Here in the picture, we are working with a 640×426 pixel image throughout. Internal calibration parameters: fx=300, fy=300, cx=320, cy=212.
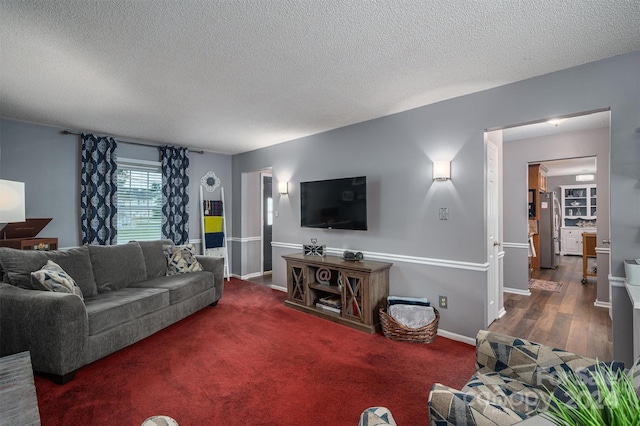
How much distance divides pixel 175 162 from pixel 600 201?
21.0 feet

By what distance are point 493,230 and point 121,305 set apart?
3.98 metres

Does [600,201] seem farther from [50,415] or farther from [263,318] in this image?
[50,415]

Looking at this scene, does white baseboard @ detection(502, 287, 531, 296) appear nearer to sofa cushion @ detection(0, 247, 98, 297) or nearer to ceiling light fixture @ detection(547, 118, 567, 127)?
ceiling light fixture @ detection(547, 118, 567, 127)

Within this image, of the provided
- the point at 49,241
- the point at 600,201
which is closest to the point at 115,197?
the point at 49,241

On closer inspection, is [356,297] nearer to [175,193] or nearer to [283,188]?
[283,188]

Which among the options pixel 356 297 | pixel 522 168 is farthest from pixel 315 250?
pixel 522 168

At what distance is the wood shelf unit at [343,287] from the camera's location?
3.29 metres

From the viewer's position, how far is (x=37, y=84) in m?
2.70

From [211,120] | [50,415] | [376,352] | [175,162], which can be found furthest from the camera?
[175,162]

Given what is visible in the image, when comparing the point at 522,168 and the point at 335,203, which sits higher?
the point at 522,168

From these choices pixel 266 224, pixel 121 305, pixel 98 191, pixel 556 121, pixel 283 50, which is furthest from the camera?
pixel 266 224

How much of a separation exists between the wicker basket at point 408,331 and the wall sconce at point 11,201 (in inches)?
136

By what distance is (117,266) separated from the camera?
3480 mm

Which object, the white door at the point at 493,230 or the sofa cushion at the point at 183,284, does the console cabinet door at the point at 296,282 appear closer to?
the sofa cushion at the point at 183,284
